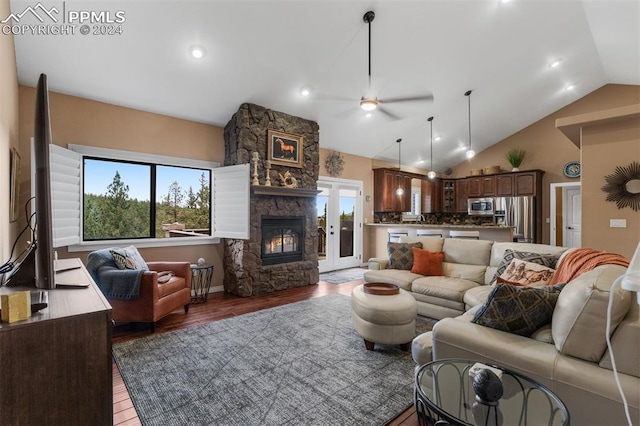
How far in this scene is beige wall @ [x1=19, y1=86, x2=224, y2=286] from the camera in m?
3.66

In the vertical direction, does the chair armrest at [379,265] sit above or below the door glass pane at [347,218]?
below

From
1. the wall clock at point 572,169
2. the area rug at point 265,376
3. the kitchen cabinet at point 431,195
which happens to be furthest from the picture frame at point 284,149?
the wall clock at point 572,169

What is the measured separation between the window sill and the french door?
2600mm

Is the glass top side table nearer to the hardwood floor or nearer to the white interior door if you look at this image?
the hardwood floor

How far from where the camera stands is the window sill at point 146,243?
12.5ft

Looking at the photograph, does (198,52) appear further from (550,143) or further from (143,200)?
(550,143)

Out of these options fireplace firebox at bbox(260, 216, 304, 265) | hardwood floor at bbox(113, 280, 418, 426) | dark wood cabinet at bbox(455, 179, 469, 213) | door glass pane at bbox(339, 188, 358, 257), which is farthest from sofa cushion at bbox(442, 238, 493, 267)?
dark wood cabinet at bbox(455, 179, 469, 213)

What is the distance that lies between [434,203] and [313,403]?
26.2 feet

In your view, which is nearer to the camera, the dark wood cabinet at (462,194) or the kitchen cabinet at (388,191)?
the kitchen cabinet at (388,191)

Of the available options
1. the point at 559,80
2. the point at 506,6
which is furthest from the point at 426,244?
the point at 559,80

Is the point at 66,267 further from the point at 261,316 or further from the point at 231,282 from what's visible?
the point at 231,282

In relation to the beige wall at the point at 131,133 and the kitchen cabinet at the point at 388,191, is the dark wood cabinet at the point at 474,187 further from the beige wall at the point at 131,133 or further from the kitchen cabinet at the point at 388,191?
the beige wall at the point at 131,133

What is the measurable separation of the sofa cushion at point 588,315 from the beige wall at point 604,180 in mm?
2967

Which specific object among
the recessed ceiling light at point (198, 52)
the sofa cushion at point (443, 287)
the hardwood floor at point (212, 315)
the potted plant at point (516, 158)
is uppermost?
the recessed ceiling light at point (198, 52)
